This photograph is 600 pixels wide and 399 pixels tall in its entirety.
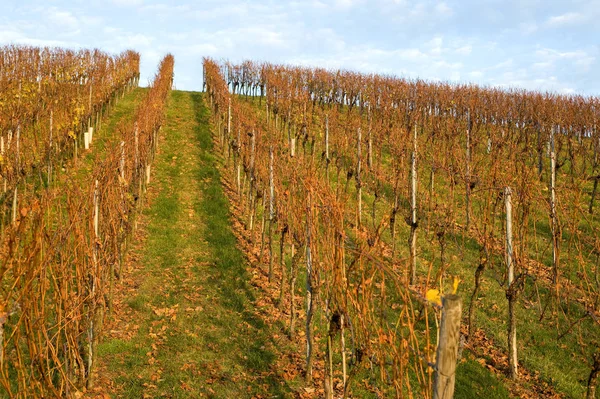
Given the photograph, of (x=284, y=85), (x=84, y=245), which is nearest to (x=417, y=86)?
(x=284, y=85)

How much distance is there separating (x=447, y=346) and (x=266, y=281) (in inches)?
354

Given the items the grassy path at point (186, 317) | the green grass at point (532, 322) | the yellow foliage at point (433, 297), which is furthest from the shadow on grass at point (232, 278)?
the yellow foliage at point (433, 297)

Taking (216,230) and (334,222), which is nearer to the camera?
(334,222)

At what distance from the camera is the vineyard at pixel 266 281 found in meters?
4.95

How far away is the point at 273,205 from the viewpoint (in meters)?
12.6

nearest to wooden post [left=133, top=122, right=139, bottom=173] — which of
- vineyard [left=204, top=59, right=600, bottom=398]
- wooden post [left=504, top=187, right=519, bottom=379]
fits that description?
vineyard [left=204, top=59, right=600, bottom=398]

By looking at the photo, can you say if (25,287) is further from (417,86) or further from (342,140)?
(417,86)

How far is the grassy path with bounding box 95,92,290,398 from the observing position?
7.66m

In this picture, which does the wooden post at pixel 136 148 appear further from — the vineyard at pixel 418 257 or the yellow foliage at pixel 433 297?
the yellow foliage at pixel 433 297

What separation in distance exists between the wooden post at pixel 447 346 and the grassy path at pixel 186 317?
470cm

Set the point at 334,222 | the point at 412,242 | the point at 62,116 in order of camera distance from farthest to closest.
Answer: the point at 62,116, the point at 412,242, the point at 334,222

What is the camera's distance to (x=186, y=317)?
9.88 metres

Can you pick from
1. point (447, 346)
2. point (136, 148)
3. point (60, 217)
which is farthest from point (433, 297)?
point (136, 148)

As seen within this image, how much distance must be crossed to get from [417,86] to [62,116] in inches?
1120
